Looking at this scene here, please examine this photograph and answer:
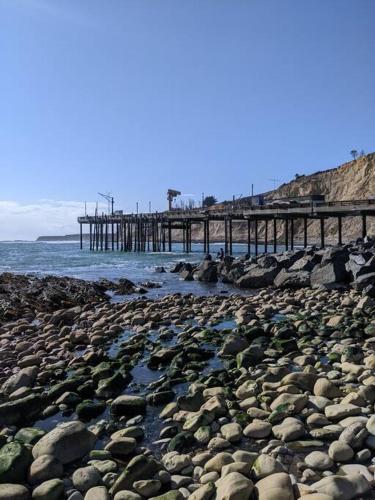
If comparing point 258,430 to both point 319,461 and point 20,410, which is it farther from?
point 20,410

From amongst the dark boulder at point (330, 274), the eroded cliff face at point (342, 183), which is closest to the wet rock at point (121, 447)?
the dark boulder at point (330, 274)

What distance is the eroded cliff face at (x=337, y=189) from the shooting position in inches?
2756

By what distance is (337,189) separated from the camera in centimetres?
8031

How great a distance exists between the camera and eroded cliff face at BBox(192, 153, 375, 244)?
70.0m

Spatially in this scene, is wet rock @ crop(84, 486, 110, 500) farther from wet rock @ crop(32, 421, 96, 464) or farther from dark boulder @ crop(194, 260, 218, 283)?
dark boulder @ crop(194, 260, 218, 283)

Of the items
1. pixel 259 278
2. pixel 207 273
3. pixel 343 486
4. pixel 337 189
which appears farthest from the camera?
pixel 337 189

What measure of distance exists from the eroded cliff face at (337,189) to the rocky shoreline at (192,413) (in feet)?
181

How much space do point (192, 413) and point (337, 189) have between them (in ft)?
265

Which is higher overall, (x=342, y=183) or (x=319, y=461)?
(x=342, y=183)

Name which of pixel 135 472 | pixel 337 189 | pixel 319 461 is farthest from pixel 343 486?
pixel 337 189

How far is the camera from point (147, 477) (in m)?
3.93

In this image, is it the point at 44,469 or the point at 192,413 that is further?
the point at 192,413

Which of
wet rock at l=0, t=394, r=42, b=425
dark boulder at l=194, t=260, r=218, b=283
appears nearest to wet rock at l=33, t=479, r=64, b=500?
wet rock at l=0, t=394, r=42, b=425

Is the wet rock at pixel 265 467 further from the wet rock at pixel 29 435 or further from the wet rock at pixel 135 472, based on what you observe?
the wet rock at pixel 29 435
